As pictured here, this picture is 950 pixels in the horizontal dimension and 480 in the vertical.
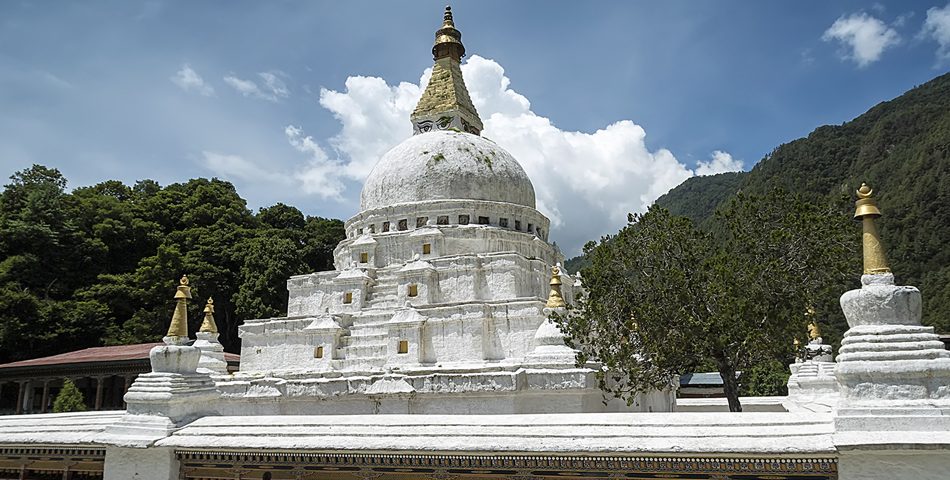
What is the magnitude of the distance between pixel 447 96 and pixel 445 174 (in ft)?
21.8

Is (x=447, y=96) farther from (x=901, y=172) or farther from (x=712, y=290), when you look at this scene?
(x=901, y=172)

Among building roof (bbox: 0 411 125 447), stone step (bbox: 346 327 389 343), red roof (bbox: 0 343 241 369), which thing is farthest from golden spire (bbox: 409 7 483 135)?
building roof (bbox: 0 411 125 447)

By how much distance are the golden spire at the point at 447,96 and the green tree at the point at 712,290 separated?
2014cm

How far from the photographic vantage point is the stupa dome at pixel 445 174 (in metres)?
31.0

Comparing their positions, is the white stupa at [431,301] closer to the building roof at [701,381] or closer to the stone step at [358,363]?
the stone step at [358,363]

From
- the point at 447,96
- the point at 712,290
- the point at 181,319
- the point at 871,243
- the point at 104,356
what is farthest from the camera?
the point at 447,96

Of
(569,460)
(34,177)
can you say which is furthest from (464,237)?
(34,177)

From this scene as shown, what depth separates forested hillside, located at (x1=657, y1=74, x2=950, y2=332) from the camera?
203 feet

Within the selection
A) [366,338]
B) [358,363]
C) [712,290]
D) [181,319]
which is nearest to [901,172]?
[366,338]

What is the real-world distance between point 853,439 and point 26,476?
444 inches

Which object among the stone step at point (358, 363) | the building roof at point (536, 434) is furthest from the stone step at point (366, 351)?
the building roof at point (536, 434)

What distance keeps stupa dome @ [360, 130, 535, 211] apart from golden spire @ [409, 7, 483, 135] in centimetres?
182

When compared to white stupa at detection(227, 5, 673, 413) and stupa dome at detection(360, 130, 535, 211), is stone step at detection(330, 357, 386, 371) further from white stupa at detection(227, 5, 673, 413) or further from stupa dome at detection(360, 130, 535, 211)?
stupa dome at detection(360, 130, 535, 211)

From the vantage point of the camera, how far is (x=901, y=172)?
240 feet
